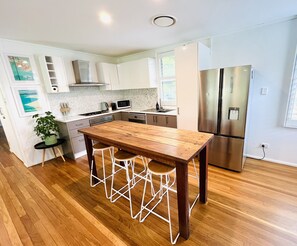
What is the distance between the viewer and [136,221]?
65.7 inches

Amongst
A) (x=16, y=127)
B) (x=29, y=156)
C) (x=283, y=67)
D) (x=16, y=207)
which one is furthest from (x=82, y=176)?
(x=283, y=67)

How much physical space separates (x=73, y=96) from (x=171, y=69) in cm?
254

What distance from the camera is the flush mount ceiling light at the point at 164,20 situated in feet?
6.69

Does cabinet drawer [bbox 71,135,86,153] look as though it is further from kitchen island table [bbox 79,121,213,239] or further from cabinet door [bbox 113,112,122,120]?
kitchen island table [bbox 79,121,213,239]

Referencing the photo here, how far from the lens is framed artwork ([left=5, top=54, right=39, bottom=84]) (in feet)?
8.93

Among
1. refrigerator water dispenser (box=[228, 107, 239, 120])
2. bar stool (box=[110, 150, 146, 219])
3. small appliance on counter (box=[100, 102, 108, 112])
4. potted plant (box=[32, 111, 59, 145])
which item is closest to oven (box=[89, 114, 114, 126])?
small appliance on counter (box=[100, 102, 108, 112])

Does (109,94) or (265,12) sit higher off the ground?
(265,12)

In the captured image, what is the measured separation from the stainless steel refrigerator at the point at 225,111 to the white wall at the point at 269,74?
71 centimetres

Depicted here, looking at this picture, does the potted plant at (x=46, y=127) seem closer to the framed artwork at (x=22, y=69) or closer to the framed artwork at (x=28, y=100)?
the framed artwork at (x=28, y=100)

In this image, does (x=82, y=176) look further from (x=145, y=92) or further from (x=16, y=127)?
(x=145, y=92)

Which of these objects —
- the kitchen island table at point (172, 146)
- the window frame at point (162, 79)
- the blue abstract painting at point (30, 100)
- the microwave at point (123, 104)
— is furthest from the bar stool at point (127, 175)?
the microwave at point (123, 104)

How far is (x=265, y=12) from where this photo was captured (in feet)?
6.64

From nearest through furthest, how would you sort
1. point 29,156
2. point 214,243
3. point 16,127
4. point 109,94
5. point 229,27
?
point 214,243 < point 229,27 < point 16,127 < point 29,156 < point 109,94

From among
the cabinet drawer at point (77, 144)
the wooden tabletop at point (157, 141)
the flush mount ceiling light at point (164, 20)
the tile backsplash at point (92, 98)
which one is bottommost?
the cabinet drawer at point (77, 144)
